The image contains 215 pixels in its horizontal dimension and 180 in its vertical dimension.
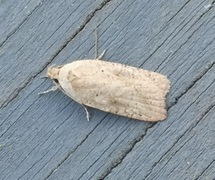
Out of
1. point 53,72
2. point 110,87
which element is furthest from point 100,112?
point 53,72

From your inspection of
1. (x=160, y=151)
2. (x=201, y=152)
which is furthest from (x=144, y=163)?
(x=201, y=152)

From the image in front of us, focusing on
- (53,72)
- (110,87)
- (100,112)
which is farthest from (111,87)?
(53,72)

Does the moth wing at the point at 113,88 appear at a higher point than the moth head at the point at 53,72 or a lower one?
lower

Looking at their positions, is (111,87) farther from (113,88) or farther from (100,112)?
(100,112)

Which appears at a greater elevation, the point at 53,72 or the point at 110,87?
the point at 53,72

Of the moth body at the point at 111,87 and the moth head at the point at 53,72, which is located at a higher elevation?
the moth head at the point at 53,72
